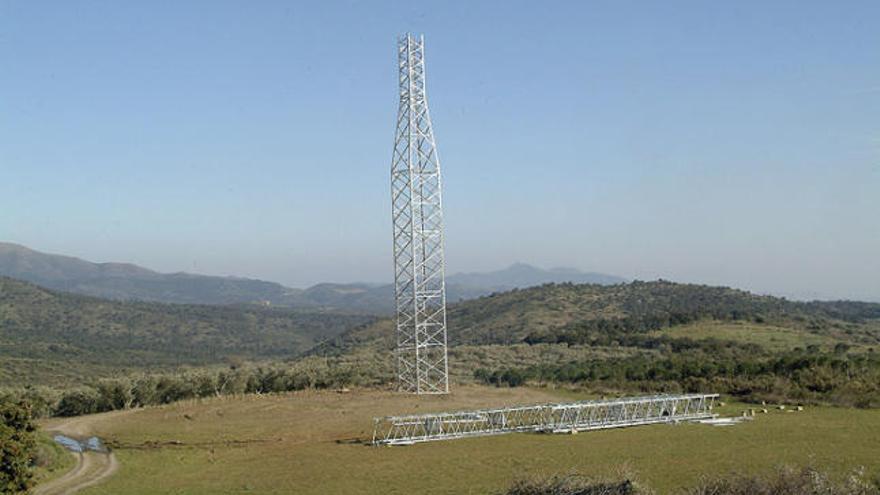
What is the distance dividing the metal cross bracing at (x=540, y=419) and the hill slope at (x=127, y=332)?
5274cm

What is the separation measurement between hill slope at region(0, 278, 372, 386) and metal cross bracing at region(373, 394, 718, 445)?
52.7 m

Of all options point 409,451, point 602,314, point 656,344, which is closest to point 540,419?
point 409,451

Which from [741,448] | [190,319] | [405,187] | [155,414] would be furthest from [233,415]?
[190,319]

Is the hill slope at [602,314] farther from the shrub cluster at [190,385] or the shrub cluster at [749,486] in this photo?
the shrub cluster at [749,486]

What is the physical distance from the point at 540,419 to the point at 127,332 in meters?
93.0

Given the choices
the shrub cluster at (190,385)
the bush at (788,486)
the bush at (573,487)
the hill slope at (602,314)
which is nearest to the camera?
the bush at (788,486)

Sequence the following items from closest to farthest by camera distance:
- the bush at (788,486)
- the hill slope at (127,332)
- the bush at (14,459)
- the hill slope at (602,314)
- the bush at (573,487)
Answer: the bush at (788,486) < the bush at (573,487) < the bush at (14,459) < the hill slope at (602,314) < the hill slope at (127,332)

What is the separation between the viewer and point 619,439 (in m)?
24.7

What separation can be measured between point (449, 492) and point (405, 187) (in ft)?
59.1

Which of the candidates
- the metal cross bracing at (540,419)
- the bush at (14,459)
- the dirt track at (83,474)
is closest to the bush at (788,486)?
the bush at (14,459)

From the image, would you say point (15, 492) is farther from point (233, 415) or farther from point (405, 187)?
point (405, 187)

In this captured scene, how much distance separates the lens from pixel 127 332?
10969cm

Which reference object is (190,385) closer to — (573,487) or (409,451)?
(409,451)

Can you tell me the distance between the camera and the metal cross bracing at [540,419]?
2572 centimetres
